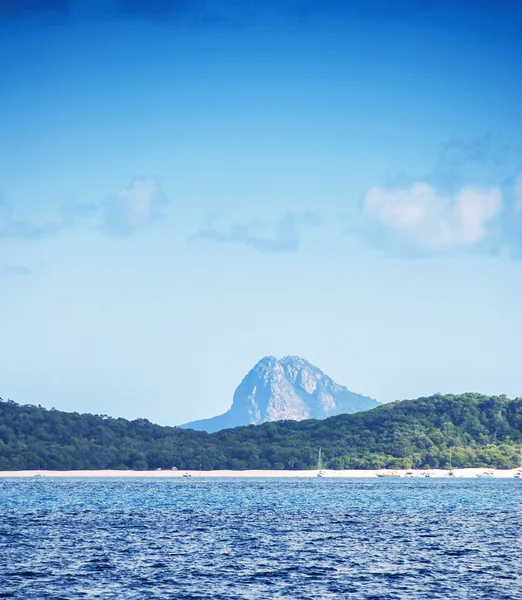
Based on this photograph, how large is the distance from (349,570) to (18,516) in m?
69.5

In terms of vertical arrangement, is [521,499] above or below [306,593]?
above

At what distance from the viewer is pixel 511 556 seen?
293 feet

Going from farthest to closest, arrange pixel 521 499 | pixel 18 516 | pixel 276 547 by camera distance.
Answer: pixel 521 499 → pixel 18 516 → pixel 276 547

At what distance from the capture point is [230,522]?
128625 mm

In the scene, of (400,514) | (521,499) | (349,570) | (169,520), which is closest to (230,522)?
(169,520)

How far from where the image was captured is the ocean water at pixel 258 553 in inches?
2800

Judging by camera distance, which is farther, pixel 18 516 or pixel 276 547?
pixel 18 516

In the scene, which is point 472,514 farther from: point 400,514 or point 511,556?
point 511,556

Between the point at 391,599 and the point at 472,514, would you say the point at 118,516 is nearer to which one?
the point at 472,514

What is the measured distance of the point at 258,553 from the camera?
91.5 m

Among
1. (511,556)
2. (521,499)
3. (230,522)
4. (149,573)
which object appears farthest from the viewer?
(521,499)

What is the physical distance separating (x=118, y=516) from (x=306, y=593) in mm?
72344

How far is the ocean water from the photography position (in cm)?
7112

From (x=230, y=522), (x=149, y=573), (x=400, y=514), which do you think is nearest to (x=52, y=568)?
(x=149, y=573)
